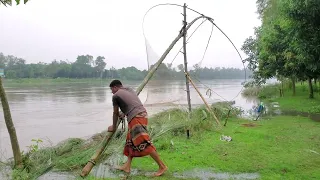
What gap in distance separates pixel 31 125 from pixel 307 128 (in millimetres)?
10474

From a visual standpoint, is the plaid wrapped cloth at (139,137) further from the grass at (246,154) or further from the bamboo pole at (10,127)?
the bamboo pole at (10,127)

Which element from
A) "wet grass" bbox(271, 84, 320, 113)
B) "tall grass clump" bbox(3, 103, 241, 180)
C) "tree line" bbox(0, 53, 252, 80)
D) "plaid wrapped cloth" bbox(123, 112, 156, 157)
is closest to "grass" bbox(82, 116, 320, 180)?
"tall grass clump" bbox(3, 103, 241, 180)

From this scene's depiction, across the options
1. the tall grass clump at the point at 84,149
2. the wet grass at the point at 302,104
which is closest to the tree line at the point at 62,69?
the wet grass at the point at 302,104

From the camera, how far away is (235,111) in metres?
12.6

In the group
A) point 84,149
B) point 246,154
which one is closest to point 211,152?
point 246,154

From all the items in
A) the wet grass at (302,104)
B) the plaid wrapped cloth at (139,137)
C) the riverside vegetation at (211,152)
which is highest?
the plaid wrapped cloth at (139,137)

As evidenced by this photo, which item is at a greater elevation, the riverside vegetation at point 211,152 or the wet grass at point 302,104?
the riverside vegetation at point 211,152

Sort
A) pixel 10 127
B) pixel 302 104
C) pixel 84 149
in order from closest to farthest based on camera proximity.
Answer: pixel 10 127
pixel 84 149
pixel 302 104

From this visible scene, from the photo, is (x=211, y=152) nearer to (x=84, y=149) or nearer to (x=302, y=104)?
(x=84, y=149)

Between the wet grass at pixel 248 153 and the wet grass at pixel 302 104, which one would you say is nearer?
the wet grass at pixel 248 153

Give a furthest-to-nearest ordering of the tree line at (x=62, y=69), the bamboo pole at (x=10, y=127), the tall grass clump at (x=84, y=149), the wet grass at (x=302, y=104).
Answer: the tree line at (x=62, y=69)
the wet grass at (x=302, y=104)
the tall grass clump at (x=84, y=149)
the bamboo pole at (x=10, y=127)

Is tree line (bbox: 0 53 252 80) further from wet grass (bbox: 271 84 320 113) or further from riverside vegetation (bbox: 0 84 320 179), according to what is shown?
riverside vegetation (bbox: 0 84 320 179)

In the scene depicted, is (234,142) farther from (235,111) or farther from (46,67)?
(46,67)

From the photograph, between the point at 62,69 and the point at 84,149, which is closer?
the point at 84,149
